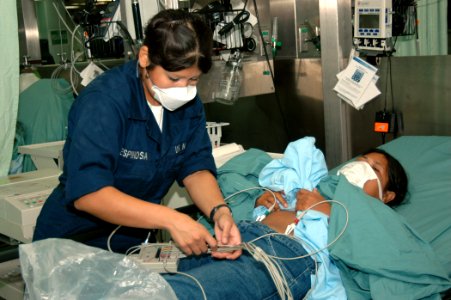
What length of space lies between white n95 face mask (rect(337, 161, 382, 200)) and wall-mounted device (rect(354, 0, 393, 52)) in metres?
0.75

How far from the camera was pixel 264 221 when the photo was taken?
86.1 inches

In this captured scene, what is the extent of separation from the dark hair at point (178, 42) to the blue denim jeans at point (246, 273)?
2.10 ft

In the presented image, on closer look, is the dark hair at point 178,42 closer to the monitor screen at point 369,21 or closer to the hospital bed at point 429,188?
the hospital bed at point 429,188

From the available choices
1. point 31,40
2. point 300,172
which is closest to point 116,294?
point 300,172

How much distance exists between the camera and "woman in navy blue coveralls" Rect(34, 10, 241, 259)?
1.59 meters

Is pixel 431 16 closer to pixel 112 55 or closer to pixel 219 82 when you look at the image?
pixel 219 82

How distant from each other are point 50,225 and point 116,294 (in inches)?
27.7

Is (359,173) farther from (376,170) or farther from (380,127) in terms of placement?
(380,127)

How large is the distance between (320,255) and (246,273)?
1.07 ft

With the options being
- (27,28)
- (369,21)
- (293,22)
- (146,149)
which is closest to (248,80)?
(293,22)

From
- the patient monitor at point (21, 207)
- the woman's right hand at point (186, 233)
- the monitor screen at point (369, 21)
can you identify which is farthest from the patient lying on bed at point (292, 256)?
the monitor screen at point (369, 21)

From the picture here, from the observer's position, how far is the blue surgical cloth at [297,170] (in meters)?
2.29

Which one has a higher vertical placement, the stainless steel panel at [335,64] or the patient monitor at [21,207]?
the stainless steel panel at [335,64]

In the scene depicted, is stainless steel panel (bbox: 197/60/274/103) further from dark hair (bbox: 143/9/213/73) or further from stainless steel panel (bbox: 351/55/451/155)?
dark hair (bbox: 143/9/213/73)
